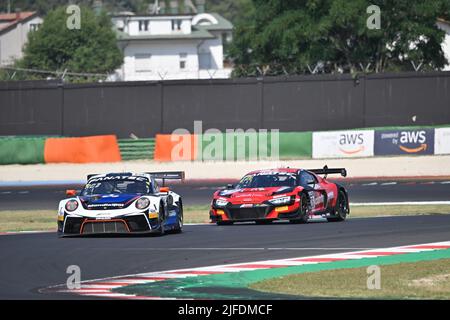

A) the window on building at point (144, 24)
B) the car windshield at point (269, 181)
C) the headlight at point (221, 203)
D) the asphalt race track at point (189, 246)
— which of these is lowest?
the asphalt race track at point (189, 246)

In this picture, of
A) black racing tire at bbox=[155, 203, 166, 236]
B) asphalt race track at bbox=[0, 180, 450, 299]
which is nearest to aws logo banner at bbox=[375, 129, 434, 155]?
asphalt race track at bbox=[0, 180, 450, 299]

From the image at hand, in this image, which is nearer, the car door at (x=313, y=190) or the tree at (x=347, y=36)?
the car door at (x=313, y=190)

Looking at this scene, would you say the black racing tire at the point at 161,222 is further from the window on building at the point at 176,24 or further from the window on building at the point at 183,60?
the window on building at the point at 176,24

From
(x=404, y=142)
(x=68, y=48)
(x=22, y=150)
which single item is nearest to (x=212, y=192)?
(x=404, y=142)

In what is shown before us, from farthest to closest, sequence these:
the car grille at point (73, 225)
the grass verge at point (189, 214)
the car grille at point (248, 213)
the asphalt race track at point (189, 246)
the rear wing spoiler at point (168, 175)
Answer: the grass verge at point (189, 214), the car grille at point (248, 213), the rear wing spoiler at point (168, 175), the car grille at point (73, 225), the asphalt race track at point (189, 246)

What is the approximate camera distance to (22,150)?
1726 inches

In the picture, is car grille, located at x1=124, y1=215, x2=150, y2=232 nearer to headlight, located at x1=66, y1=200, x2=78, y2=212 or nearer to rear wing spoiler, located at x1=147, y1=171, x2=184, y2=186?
headlight, located at x1=66, y1=200, x2=78, y2=212

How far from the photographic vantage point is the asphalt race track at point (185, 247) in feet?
48.8

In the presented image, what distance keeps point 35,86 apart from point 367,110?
1425cm

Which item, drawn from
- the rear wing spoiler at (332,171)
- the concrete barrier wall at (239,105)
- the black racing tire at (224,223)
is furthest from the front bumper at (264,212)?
the concrete barrier wall at (239,105)

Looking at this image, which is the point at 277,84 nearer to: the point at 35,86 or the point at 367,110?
the point at 367,110

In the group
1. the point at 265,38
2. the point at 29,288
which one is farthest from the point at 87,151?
the point at 29,288

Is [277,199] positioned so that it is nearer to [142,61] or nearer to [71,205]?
[71,205]

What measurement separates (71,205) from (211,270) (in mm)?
5166
